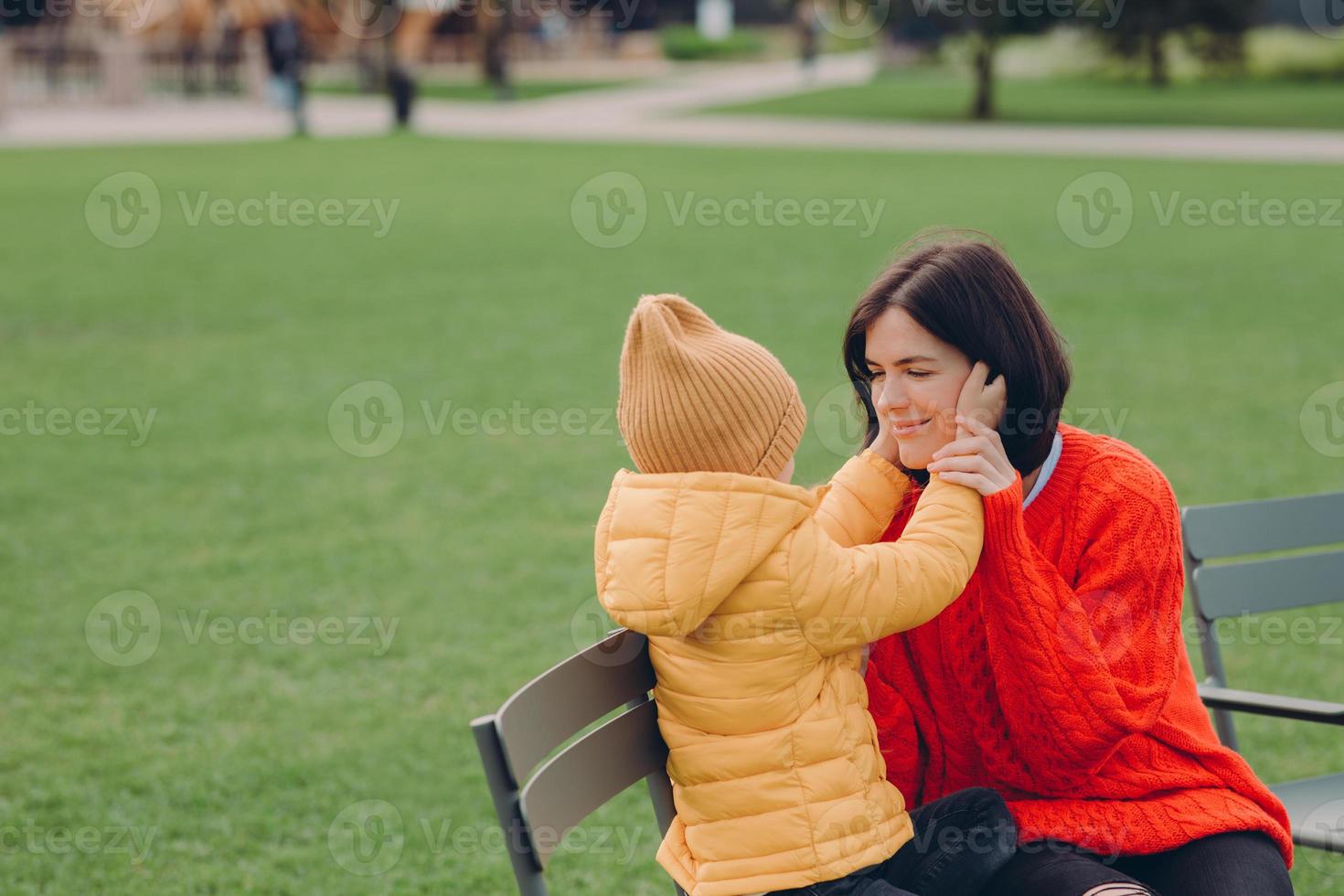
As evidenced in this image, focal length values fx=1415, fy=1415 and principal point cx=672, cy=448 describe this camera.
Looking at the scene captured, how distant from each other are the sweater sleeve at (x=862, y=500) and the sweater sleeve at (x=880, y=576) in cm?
21

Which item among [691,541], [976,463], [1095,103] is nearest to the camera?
[691,541]

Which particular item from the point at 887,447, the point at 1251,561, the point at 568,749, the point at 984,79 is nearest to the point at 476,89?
the point at 984,79

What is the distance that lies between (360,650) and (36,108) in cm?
3829

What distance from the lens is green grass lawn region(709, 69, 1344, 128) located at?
106 feet

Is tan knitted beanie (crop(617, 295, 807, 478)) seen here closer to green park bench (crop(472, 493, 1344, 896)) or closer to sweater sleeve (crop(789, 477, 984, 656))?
sweater sleeve (crop(789, 477, 984, 656))

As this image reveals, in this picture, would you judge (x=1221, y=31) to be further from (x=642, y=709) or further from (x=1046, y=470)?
(x=642, y=709)

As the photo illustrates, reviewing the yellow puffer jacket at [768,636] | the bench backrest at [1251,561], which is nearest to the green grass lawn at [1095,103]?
the bench backrest at [1251,561]

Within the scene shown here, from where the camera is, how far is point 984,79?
33656 millimetres

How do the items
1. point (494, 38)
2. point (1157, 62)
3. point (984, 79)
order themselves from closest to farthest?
point (984, 79) < point (1157, 62) < point (494, 38)

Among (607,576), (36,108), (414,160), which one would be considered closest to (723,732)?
(607,576)

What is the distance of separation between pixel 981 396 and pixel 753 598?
1.74 ft

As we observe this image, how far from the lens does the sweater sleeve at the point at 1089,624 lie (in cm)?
221

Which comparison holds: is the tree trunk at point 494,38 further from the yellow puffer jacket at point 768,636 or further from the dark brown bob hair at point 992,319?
the yellow puffer jacket at point 768,636

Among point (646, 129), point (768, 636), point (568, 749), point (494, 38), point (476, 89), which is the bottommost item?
point (476, 89)
